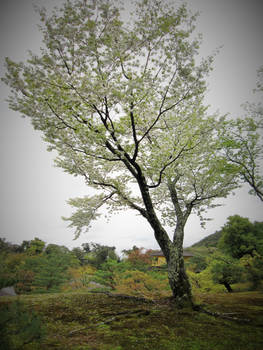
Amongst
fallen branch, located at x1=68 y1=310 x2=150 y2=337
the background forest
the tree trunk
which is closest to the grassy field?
fallen branch, located at x1=68 y1=310 x2=150 y2=337

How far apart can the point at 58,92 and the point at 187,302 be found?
6987 millimetres

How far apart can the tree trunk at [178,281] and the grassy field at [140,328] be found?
0.41 meters

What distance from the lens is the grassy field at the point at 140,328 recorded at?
247 cm

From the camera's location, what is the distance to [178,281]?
5.11m

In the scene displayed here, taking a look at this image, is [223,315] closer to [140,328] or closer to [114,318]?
[140,328]

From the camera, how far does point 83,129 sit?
14.7ft

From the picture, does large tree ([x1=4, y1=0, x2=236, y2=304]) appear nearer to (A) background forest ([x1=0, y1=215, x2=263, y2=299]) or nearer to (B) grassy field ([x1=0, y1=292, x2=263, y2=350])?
(B) grassy field ([x1=0, y1=292, x2=263, y2=350])

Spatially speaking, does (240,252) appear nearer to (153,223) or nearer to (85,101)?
(153,223)

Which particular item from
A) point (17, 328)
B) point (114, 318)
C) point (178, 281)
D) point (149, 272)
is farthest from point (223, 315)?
point (149, 272)

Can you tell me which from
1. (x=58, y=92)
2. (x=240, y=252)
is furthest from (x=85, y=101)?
(x=240, y=252)

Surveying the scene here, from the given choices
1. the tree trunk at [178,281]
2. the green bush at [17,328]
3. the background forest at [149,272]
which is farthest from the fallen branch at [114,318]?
the background forest at [149,272]

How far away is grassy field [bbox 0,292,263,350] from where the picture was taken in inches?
97.3

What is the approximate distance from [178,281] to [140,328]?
233cm

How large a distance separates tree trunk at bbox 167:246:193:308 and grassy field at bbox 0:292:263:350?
0.41 metres
